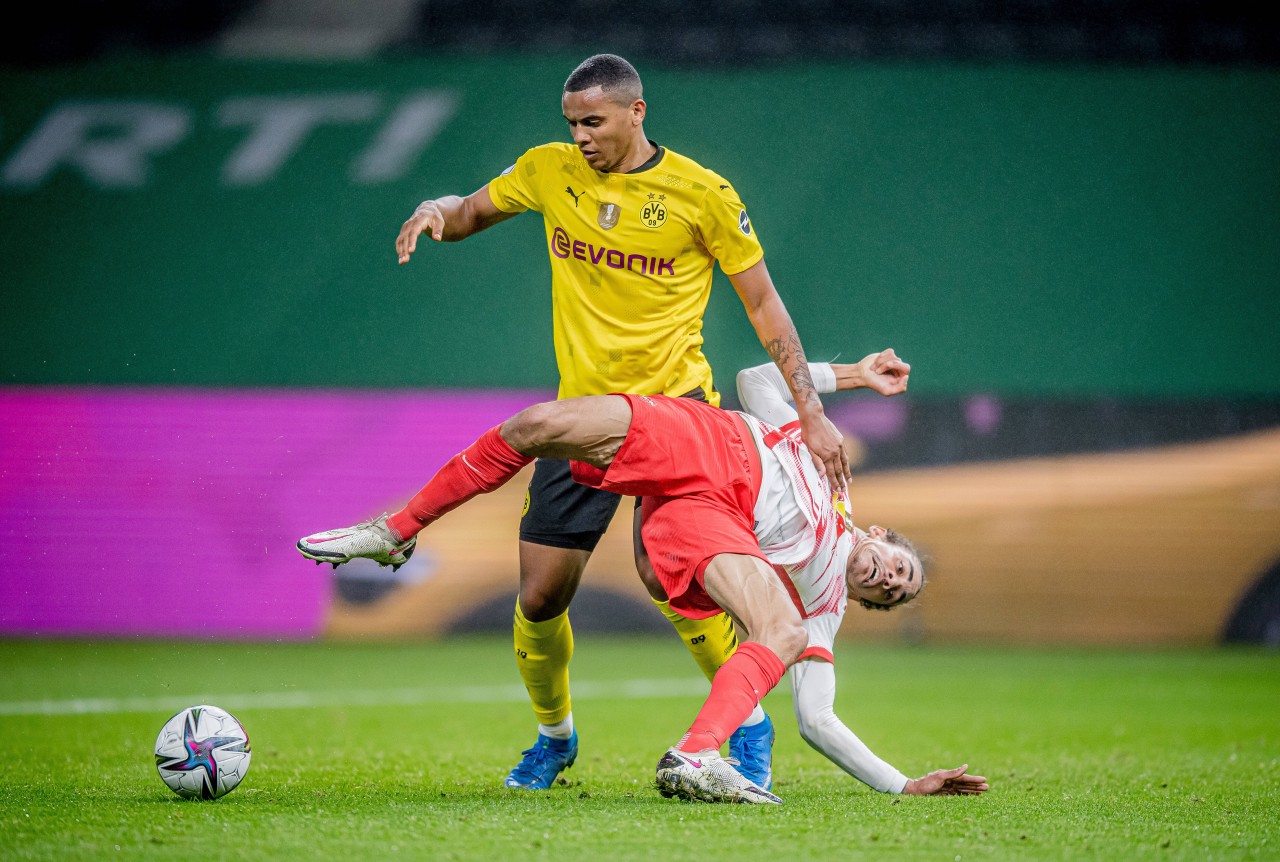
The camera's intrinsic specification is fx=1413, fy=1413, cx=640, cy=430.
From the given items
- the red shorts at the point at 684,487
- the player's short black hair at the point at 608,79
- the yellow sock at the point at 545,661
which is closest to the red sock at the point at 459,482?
the red shorts at the point at 684,487

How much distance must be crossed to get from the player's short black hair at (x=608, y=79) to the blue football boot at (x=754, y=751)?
225 centimetres

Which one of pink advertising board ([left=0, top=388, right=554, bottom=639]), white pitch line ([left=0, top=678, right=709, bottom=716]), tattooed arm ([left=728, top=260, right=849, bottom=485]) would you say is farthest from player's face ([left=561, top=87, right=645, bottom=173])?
pink advertising board ([left=0, top=388, right=554, bottom=639])

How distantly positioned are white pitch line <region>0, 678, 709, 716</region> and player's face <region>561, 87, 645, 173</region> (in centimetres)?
431

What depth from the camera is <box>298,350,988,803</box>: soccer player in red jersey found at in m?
4.33

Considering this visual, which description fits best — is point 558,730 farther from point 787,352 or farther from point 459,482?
point 787,352

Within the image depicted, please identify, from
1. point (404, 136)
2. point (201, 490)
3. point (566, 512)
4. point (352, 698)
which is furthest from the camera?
point (404, 136)

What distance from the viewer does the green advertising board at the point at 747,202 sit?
13.3 metres

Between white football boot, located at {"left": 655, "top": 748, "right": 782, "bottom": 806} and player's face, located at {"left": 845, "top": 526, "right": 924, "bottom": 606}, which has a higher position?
player's face, located at {"left": 845, "top": 526, "right": 924, "bottom": 606}

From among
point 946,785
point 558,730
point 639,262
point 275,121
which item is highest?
point 275,121

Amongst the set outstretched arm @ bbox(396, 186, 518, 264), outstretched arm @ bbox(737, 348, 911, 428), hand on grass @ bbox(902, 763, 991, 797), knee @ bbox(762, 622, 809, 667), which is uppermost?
outstretched arm @ bbox(396, 186, 518, 264)

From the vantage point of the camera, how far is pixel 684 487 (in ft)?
15.4

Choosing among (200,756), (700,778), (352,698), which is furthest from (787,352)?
(352,698)

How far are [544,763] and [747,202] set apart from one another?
9075 mm

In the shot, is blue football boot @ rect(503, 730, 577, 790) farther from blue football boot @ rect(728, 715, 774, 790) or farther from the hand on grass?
the hand on grass
